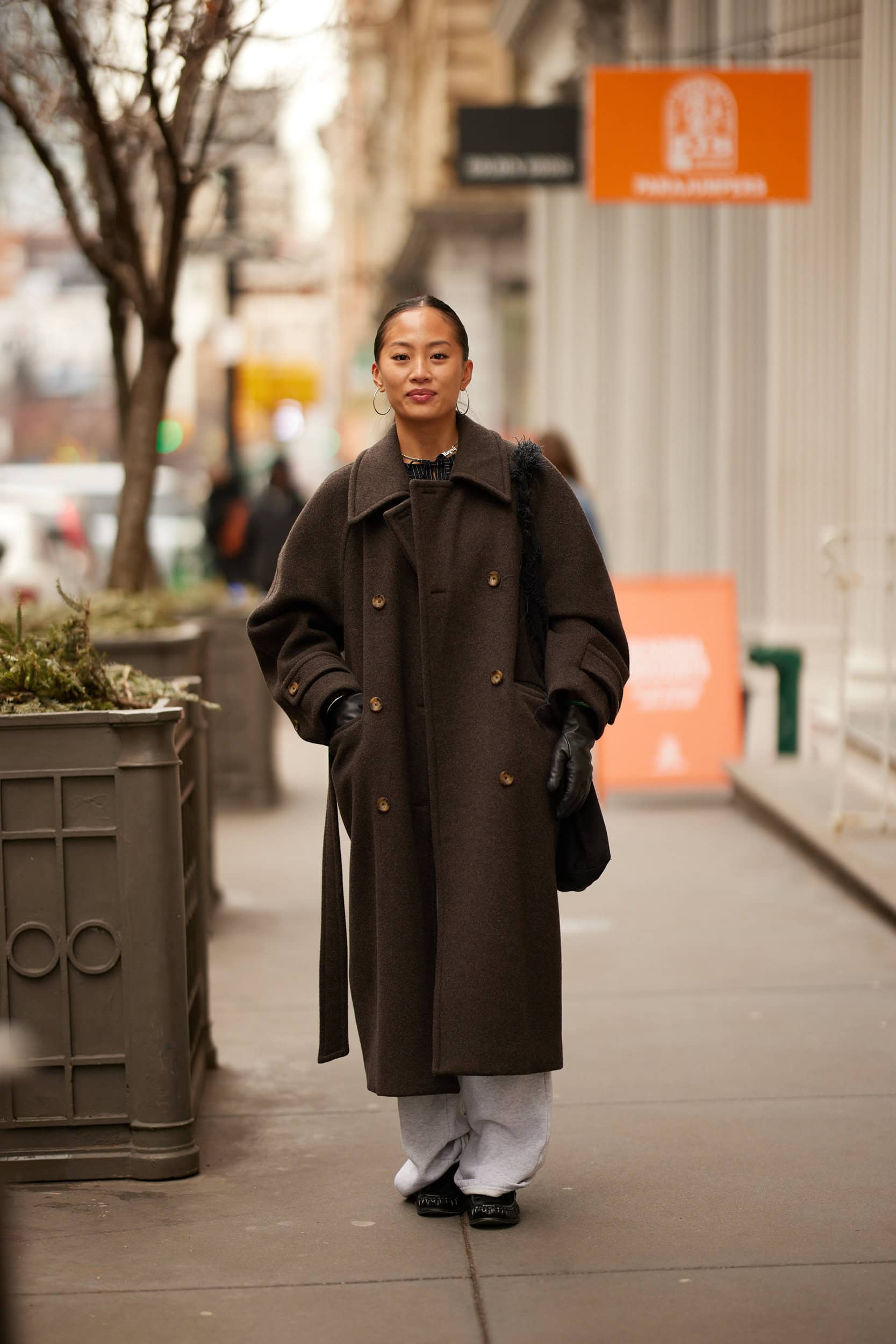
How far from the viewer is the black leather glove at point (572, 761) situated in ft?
13.4

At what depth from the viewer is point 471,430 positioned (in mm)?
4332

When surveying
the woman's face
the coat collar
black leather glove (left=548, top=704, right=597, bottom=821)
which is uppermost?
the woman's face

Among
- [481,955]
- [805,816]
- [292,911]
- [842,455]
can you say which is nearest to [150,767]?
[481,955]

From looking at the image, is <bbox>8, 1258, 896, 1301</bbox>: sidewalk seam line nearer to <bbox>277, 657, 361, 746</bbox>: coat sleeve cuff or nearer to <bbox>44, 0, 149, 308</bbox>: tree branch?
<bbox>277, 657, 361, 746</bbox>: coat sleeve cuff

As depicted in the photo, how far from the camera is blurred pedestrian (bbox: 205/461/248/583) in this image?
726 inches

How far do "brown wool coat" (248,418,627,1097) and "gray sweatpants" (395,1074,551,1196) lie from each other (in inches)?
4.6

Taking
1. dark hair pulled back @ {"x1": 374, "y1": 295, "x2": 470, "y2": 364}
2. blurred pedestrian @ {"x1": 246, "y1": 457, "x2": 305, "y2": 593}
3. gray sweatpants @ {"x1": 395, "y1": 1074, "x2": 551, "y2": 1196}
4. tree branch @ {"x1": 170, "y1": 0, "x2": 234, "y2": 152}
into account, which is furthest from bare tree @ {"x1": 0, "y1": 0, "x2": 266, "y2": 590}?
blurred pedestrian @ {"x1": 246, "y1": 457, "x2": 305, "y2": 593}

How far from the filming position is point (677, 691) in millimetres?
10719

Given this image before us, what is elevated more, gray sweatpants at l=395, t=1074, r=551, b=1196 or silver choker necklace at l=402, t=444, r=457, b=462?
silver choker necklace at l=402, t=444, r=457, b=462

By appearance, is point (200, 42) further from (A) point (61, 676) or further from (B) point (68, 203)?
(A) point (61, 676)

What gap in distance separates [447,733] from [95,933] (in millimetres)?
1066

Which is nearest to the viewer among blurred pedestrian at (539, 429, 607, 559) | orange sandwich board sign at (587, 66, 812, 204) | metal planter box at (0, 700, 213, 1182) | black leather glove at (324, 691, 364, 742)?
black leather glove at (324, 691, 364, 742)

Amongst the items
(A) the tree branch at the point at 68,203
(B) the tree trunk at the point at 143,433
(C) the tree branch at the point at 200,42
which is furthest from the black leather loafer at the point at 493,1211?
(A) the tree branch at the point at 68,203

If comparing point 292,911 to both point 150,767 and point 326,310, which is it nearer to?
point 150,767
